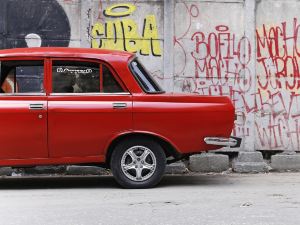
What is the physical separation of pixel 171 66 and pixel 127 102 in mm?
3027

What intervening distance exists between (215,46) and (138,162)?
12.2ft

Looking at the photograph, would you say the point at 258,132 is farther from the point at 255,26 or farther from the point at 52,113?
the point at 52,113

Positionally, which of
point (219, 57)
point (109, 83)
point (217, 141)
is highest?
point (219, 57)

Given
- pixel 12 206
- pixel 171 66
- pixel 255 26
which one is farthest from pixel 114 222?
pixel 255 26

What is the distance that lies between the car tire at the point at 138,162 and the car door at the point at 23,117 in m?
1.04

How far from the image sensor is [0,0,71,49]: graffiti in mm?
11594

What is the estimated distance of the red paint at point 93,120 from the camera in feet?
28.3

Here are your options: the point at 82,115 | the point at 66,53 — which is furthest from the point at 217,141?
the point at 66,53

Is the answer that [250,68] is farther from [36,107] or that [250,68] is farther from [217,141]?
[36,107]

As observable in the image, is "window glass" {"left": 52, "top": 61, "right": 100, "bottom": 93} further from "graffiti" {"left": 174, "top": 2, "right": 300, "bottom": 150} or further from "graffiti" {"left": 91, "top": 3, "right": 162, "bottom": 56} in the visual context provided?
"graffiti" {"left": 174, "top": 2, "right": 300, "bottom": 150}

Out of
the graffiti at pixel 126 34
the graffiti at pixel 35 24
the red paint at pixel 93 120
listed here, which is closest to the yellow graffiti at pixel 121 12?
the graffiti at pixel 126 34

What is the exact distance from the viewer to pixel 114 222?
6.55m

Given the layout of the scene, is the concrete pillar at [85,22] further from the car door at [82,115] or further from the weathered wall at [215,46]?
the car door at [82,115]

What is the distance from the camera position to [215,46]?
11719 mm
